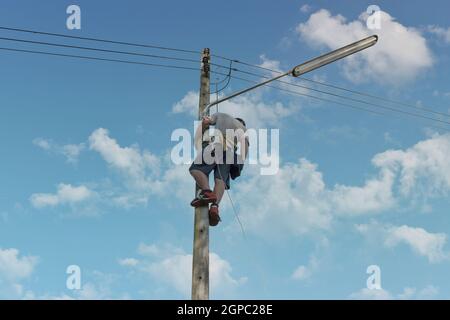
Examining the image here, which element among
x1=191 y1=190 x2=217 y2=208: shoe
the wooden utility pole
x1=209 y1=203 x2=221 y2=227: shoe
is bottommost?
the wooden utility pole

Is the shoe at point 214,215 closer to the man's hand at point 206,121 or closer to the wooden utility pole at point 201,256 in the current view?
the wooden utility pole at point 201,256

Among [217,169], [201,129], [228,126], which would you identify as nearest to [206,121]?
[201,129]

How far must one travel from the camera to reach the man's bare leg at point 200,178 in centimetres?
832

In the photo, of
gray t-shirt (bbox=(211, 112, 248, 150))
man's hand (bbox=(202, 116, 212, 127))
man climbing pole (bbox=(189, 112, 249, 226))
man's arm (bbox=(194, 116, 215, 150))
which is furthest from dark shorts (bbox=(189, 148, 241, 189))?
man's hand (bbox=(202, 116, 212, 127))

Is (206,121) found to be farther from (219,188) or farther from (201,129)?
(219,188)

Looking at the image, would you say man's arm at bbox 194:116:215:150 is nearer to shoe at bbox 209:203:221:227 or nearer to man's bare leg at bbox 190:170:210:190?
man's bare leg at bbox 190:170:210:190

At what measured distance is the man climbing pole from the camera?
8422 millimetres

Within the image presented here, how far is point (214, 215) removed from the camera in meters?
8.08

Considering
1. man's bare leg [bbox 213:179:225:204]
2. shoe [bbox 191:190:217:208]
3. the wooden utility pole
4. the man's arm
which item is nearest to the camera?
the wooden utility pole

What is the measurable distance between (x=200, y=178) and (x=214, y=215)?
1.96 ft
